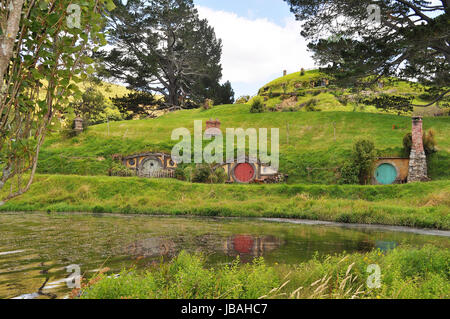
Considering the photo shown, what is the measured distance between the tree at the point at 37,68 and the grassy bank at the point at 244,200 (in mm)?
20716

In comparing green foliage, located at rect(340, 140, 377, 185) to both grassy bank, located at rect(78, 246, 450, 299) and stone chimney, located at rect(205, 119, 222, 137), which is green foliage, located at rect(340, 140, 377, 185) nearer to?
stone chimney, located at rect(205, 119, 222, 137)

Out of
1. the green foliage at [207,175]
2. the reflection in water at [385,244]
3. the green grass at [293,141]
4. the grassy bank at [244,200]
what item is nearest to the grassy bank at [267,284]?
the reflection in water at [385,244]

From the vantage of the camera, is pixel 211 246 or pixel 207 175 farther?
pixel 207 175

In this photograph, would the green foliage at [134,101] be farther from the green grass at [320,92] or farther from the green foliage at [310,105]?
the green foliage at [310,105]

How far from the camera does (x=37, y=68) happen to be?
454 centimetres

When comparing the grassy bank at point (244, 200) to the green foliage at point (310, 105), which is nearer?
the grassy bank at point (244, 200)

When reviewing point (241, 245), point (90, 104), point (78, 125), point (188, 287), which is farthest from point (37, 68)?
point (90, 104)

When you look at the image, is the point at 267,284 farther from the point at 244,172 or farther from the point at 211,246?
the point at 244,172

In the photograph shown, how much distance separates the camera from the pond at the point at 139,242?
31.4 ft

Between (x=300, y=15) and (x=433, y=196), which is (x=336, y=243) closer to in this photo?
(x=433, y=196)

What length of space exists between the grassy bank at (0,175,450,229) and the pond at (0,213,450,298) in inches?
91.0

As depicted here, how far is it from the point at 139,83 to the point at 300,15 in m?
36.8

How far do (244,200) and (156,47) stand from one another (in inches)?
1530

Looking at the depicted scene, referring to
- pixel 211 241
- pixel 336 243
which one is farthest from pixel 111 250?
pixel 336 243
